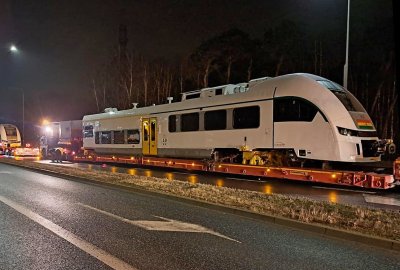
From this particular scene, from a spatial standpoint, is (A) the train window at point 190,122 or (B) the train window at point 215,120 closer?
(B) the train window at point 215,120

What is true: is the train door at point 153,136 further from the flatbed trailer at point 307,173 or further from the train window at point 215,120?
the train window at point 215,120

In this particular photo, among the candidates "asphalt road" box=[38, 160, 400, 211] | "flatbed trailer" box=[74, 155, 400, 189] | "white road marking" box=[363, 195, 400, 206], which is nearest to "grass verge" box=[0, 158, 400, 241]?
"asphalt road" box=[38, 160, 400, 211]

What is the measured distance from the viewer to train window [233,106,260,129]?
1603cm

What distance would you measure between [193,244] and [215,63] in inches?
1294

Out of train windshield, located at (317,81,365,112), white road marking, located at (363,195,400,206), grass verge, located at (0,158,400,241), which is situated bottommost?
white road marking, located at (363,195,400,206)

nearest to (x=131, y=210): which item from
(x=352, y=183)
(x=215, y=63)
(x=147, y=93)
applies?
(x=352, y=183)

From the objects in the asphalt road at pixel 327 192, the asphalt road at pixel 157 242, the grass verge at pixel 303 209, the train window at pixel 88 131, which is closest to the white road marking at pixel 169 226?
the asphalt road at pixel 157 242

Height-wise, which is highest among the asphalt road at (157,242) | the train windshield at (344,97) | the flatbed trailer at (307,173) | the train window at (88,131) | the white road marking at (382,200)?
the train windshield at (344,97)

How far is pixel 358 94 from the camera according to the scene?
3241 cm

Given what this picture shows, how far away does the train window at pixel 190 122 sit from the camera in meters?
19.3

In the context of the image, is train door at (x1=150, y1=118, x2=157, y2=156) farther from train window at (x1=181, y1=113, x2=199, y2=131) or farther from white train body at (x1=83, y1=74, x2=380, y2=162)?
train window at (x1=181, y1=113, x2=199, y2=131)

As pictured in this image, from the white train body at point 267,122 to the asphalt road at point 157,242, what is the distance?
18.5 feet

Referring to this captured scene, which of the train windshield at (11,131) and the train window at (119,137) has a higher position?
the train windshield at (11,131)

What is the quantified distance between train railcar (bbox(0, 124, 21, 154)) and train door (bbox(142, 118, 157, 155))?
2915cm
